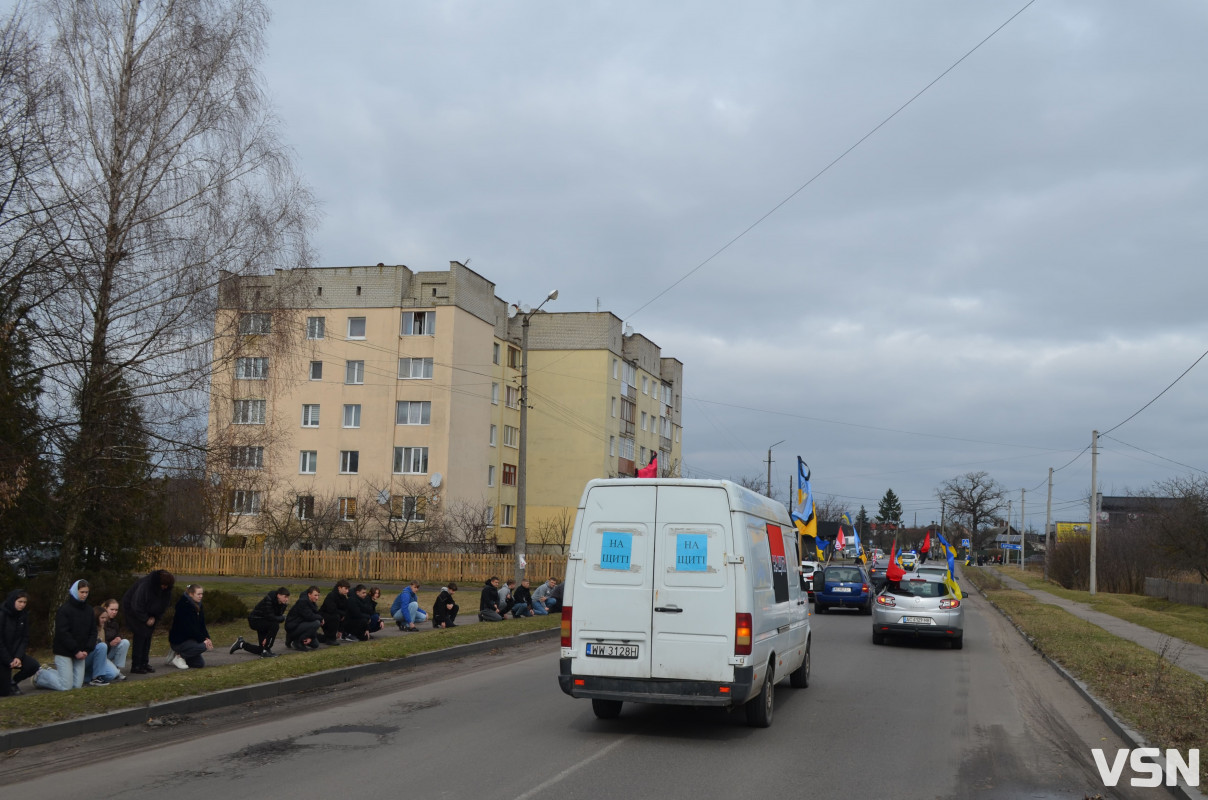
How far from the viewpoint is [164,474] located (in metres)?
18.9

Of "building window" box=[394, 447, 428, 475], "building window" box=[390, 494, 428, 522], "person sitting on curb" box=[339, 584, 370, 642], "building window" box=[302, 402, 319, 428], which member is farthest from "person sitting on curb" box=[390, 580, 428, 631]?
"building window" box=[302, 402, 319, 428]

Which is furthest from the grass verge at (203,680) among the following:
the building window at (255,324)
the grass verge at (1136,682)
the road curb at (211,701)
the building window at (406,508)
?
the building window at (406,508)

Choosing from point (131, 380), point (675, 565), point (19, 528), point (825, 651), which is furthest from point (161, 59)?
point (825, 651)

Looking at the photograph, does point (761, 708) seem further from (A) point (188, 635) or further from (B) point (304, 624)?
(B) point (304, 624)

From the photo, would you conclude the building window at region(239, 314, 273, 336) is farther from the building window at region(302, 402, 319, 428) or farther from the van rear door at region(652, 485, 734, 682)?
the building window at region(302, 402, 319, 428)

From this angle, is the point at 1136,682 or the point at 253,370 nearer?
the point at 1136,682

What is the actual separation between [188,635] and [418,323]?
131 feet

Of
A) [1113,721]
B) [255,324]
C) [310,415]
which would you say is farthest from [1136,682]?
[310,415]

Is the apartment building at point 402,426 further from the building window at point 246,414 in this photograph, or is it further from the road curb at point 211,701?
the road curb at point 211,701

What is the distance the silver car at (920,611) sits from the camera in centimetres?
1970

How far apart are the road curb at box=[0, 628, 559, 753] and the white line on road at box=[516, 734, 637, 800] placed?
187 inches

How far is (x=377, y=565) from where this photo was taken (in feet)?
145

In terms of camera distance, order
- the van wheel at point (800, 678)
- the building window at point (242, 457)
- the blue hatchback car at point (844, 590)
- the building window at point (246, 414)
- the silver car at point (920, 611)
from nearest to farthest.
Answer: the van wheel at point (800, 678) → the building window at point (242, 457) → the building window at point (246, 414) → the silver car at point (920, 611) → the blue hatchback car at point (844, 590)

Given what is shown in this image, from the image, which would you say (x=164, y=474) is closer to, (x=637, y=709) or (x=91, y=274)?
(x=91, y=274)
